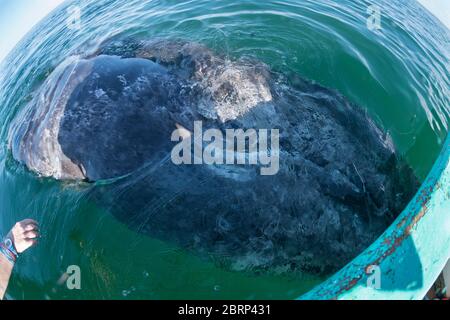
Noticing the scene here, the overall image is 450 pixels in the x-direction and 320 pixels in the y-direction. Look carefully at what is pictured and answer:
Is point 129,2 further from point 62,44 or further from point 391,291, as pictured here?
point 391,291

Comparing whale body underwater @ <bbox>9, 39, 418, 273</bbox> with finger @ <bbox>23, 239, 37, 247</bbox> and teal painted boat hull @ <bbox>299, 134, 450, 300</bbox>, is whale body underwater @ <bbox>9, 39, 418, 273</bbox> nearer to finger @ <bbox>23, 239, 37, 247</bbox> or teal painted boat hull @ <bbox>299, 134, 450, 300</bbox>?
teal painted boat hull @ <bbox>299, 134, 450, 300</bbox>

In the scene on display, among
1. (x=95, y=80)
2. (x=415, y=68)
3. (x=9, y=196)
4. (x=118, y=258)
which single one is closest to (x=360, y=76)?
(x=415, y=68)

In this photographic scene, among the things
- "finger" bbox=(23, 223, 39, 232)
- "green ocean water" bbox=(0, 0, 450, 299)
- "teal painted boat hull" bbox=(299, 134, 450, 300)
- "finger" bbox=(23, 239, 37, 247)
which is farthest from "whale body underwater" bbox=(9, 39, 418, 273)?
"finger" bbox=(23, 239, 37, 247)

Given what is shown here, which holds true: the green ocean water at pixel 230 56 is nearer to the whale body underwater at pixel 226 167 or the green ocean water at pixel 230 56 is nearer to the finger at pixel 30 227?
the finger at pixel 30 227
